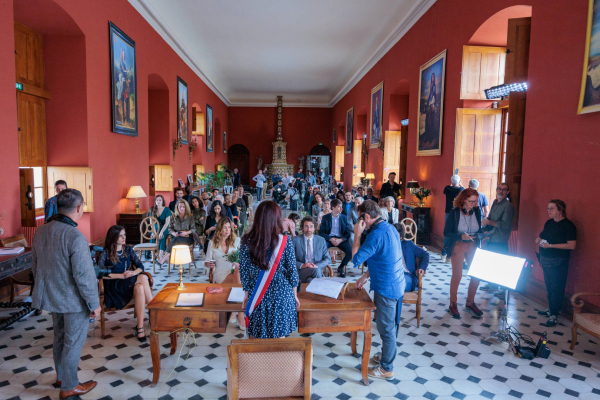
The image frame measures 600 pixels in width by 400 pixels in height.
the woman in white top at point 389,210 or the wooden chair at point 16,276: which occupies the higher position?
the woman in white top at point 389,210

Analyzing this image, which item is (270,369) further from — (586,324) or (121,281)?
(586,324)

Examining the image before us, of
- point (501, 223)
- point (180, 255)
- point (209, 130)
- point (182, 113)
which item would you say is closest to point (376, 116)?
point (182, 113)

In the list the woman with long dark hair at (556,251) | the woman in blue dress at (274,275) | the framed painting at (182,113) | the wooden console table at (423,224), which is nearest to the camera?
the woman in blue dress at (274,275)

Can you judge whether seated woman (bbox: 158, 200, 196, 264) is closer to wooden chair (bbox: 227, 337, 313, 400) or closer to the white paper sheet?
the white paper sheet

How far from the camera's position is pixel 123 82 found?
30.9ft

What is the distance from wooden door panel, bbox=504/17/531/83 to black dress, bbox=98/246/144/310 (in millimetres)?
6790

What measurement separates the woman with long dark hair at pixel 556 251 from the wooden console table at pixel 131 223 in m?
8.41

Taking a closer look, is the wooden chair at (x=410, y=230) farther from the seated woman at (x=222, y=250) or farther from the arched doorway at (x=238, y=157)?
the arched doorway at (x=238, y=157)

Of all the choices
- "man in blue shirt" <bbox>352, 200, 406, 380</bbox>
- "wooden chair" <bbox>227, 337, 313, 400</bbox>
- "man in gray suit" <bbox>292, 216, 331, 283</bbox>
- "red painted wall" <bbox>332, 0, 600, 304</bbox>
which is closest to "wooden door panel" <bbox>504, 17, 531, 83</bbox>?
"red painted wall" <bbox>332, 0, 600, 304</bbox>

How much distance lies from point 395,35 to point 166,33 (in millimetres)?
7328

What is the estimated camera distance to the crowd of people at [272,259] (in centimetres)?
323

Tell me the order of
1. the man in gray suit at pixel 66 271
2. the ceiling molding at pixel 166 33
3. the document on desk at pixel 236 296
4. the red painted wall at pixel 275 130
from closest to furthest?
1. the man in gray suit at pixel 66 271
2. the document on desk at pixel 236 296
3. the ceiling molding at pixel 166 33
4. the red painted wall at pixel 275 130

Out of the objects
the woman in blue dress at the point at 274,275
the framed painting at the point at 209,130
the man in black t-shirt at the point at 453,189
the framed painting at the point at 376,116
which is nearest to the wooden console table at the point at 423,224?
the man in black t-shirt at the point at 453,189

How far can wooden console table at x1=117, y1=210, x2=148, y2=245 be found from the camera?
9.51 m
